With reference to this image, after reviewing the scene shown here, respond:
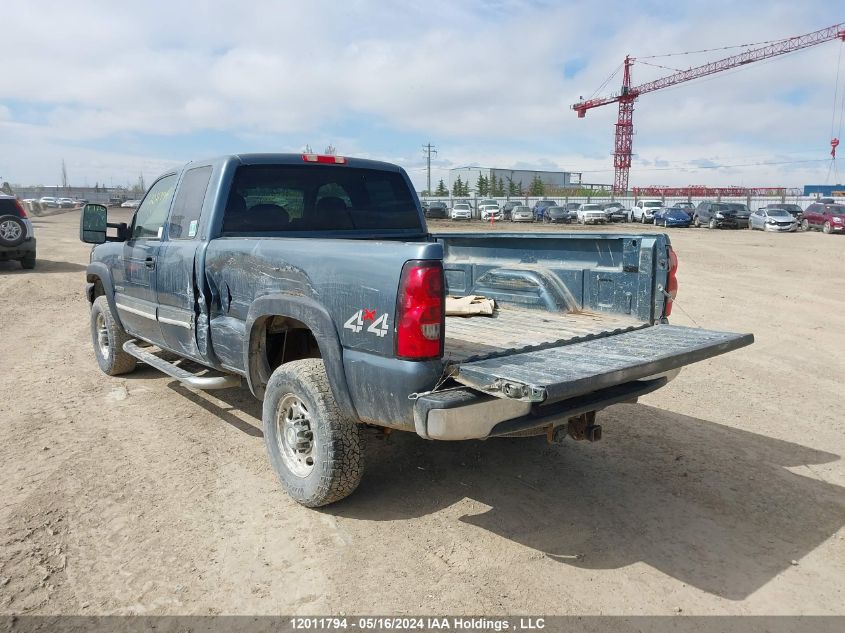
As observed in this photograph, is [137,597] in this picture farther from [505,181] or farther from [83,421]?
[505,181]

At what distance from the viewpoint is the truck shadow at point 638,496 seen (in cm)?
331

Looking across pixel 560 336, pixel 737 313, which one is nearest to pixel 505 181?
pixel 737 313

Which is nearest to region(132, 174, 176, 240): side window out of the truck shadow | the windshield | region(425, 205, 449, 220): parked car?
the windshield

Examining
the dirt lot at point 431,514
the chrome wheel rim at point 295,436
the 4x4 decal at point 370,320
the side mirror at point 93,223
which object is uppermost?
the side mirror at point 93,223

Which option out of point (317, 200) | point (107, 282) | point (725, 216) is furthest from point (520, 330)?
point (725, 216)

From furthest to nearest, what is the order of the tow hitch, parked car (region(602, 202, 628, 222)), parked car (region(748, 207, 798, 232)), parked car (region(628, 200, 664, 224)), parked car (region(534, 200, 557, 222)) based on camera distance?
parked car (region(534, 200, 557, 222))
parked car (region(602, 202, 628, 222))
parked car (region(628, 200, 664, 224))
parked car (region(748, 207, 798, 232))
the tow hitch

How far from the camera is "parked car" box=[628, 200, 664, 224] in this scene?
42.1 m

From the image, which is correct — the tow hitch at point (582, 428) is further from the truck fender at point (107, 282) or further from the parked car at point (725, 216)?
the parked car at point (725, 216)

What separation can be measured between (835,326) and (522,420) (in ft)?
27.7

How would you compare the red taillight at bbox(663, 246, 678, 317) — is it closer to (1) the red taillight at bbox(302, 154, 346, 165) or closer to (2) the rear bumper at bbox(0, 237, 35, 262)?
(1) the red taillight at bbox(302, 154, 346, 165)

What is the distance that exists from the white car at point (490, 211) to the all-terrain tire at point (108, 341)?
143ft

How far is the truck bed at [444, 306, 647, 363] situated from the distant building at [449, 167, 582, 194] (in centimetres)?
10254

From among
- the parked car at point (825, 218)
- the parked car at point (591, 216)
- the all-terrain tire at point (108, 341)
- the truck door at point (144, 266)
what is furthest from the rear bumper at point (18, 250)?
the parked car at point (591, 216)

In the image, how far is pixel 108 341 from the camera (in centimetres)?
637
